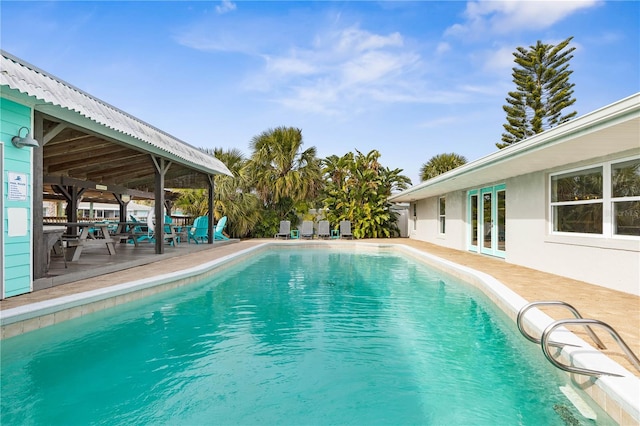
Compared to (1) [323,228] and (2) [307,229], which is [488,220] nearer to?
(1) [323,228]

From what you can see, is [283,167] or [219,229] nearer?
[219,229]

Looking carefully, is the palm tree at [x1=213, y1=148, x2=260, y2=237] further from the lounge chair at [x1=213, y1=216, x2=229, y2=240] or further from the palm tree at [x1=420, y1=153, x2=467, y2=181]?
the palm tree at [x1=420, y1=153, x2=467, y2=181]

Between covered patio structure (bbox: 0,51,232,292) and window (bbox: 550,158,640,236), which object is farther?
window (bbox: 550,158,640,236)

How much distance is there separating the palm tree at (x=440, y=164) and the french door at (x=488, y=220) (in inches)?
515

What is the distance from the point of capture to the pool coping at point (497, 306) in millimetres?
2512

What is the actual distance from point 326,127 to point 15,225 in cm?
1805

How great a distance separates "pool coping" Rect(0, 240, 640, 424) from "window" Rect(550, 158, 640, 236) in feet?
6.96

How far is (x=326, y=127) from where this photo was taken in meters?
21.7

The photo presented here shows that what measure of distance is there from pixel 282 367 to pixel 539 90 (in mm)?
25789

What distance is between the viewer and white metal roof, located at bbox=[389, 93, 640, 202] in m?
4.13

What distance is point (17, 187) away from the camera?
A: 203 inches

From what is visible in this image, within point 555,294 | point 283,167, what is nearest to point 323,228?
point 283,167

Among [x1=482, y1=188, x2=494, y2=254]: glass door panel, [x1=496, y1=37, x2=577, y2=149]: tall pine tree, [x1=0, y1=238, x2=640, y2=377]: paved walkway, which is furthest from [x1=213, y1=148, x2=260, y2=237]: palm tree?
[x1=496, y1=37, x2=577, y2=149]: tall pine tree

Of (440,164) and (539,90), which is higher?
(539,90)
